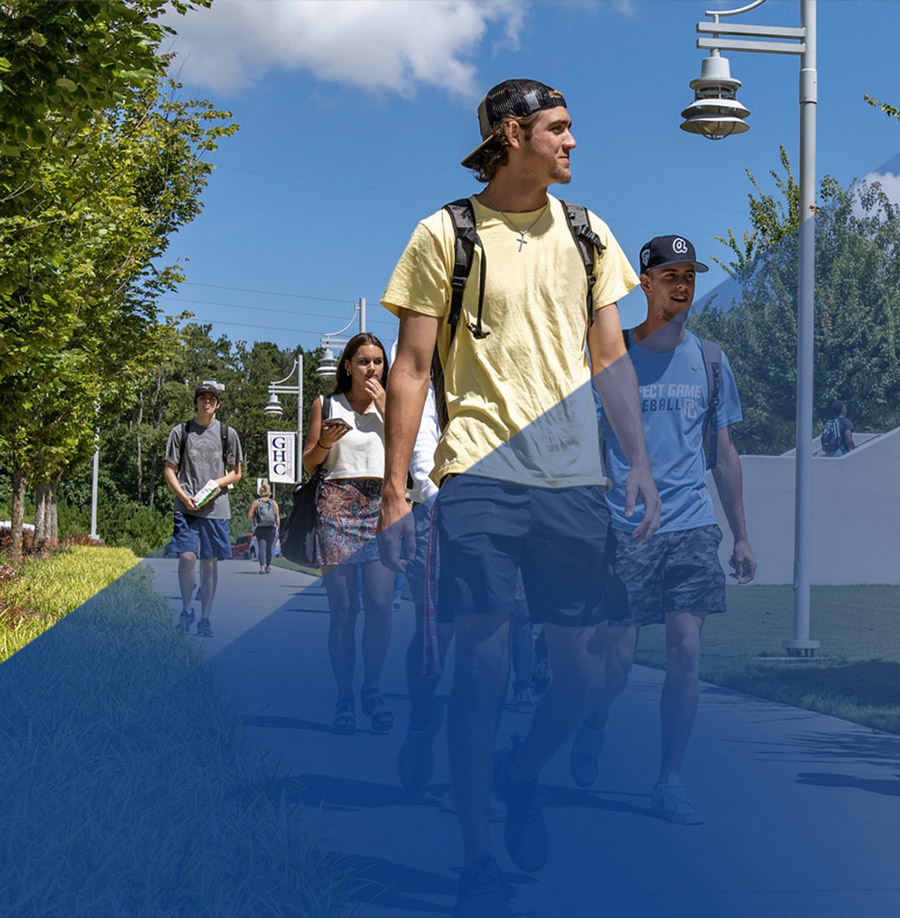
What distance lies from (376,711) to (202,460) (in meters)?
4.61

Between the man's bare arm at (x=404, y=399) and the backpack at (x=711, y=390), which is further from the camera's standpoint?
the backpack at (x=711, y=390)

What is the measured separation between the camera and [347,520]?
5.94 m

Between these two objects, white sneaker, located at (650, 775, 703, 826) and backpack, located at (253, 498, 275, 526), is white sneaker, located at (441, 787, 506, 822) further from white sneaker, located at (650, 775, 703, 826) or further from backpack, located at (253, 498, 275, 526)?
backpack, located at (253, 498, 275, 526)

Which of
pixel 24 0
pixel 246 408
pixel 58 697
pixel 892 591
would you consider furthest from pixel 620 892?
pixel 246 408

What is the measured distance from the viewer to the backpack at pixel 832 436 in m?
5.83

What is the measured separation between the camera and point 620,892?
3.08 metres

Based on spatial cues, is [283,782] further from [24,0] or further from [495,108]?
[24,0]

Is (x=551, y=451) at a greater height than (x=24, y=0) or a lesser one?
lesser

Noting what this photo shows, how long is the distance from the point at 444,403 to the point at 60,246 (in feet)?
24.5

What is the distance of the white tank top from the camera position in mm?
5898

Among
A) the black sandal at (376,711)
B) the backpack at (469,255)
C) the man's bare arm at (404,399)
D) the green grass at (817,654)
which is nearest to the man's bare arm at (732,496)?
the green grass at (817,654)

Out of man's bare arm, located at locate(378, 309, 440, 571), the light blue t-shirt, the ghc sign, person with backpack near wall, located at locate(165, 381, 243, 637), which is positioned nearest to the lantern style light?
person with backpack near wall, located at locate(165, 381, 243, 637)

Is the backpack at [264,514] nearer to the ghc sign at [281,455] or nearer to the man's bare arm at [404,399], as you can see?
the ghc sign at [281,455]

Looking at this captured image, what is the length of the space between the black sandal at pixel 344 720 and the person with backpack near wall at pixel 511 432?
74.4 inches
